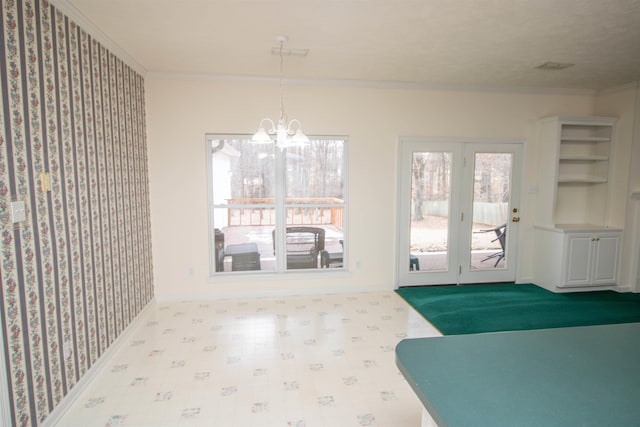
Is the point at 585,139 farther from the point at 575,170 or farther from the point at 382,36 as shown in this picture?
the point at 382,36

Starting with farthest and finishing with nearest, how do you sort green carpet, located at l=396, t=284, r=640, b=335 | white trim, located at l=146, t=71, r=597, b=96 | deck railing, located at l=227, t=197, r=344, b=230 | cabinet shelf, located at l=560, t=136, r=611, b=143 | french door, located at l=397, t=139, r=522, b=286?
french door, located at l=397, t=139, r=522, b=286
cabinet shelf, located at l=560, t=136, r=611, b=143
deck railing, located at l=227, t=197, r=344, b=230
white trim, located at l=146, t=71, r=597, b=96
green carpet, located at l=396, t=284, r=640, b=335

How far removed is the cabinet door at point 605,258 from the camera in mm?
4570

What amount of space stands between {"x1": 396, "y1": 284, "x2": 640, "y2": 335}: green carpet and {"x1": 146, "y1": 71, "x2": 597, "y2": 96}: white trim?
258 centimetres

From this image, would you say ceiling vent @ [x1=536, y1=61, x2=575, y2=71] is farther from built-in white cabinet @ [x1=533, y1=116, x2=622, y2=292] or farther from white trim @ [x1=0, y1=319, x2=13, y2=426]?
white trim @ [x1=0, y1=319, x2=13, y2=426]

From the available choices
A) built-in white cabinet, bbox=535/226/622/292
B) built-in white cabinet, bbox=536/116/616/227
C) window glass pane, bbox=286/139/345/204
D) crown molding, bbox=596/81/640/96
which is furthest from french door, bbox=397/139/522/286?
crown molding, bbox=596/81/640/96

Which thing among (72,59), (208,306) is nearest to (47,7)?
(72,59)

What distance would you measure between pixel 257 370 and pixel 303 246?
2.01 m

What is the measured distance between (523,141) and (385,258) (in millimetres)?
2407

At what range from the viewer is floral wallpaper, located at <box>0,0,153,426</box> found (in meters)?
1.83

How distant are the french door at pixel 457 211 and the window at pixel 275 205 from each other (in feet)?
2.91

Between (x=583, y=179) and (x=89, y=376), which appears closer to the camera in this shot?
(x=89, y=376)

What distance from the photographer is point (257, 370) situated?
110 inches

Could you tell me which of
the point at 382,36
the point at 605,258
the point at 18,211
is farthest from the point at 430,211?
the point at 18,211

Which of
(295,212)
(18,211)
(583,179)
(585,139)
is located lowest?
(295,212)
